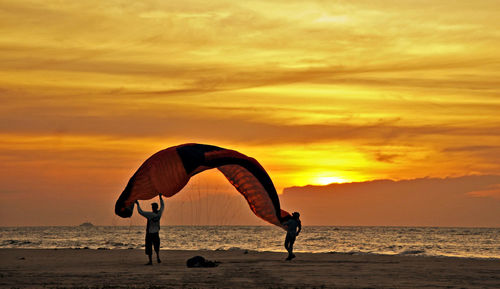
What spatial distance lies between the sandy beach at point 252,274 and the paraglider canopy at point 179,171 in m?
2.43

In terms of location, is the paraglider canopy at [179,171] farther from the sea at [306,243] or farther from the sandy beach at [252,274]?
the sea at [306,243]

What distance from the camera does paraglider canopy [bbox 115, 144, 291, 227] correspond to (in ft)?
74.8

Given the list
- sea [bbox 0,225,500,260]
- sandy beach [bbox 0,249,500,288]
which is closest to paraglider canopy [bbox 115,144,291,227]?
sandy beach [bbox 0,249,500,288]

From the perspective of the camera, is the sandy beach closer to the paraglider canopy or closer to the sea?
the paraglider canopy

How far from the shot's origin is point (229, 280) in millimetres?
18266

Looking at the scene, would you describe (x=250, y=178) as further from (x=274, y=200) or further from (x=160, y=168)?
(x=160, y=168)

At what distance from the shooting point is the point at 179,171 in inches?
909

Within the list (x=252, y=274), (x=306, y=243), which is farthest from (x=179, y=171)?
(x=306, y=243)

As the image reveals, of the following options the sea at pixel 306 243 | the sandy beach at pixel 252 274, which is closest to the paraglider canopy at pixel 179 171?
the sandy beach at pixel 252 274

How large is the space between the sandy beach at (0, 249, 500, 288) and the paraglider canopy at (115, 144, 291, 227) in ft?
Result: 7.99

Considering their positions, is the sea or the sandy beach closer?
the sandy beach

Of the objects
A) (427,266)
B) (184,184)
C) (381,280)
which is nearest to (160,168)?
(184,184)

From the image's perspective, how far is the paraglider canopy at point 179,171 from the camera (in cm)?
2280

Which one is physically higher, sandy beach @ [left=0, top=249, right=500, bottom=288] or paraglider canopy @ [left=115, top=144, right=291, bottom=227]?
paraglider canopy @ [left=115, top=144, right=291, bottom=227]
